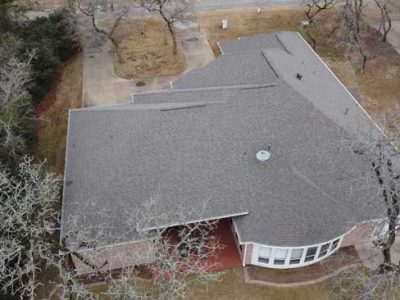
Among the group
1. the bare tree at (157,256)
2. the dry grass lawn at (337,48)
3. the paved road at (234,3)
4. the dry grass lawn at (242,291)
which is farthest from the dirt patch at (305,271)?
the paved road at (234,3)

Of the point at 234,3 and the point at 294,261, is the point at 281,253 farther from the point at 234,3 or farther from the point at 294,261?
the point at 234,3

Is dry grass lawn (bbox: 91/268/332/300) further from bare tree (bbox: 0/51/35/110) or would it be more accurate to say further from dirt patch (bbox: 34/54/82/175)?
bare tree (bbox: 0/51/35/110)

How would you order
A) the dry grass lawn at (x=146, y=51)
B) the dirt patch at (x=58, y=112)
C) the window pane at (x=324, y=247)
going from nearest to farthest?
the window pane at (x=324, y=247) → the dirt patch at (x=58, y=112) → the dry grass lawn at (x=146, y=51)

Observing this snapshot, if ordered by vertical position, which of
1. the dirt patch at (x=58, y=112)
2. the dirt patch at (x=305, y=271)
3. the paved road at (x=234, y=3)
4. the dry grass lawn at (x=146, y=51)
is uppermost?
the paved road at (x=234, y=3)

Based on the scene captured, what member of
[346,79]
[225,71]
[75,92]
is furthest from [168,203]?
[346,79]

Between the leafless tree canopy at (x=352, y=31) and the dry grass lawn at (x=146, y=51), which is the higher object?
the leafless tree canopy at (x=352, y=31)

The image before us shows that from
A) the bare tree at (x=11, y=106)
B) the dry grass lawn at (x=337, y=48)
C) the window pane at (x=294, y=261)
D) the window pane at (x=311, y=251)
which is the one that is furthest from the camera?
the dry grass lawn at (x=337, y=48)

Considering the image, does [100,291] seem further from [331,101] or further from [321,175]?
[331,101]

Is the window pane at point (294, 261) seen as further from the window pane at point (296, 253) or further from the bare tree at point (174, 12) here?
the bare tree at point (174, 12)
